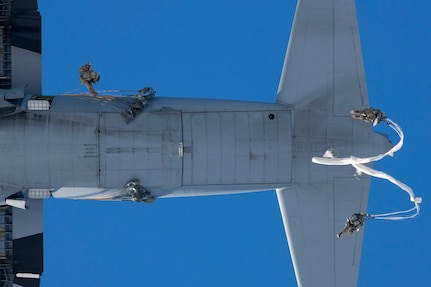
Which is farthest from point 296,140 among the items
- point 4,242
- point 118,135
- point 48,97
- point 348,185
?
point 4,242

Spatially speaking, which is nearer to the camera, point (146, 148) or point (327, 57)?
point (146, 148)

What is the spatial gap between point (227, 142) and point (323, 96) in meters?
3.70

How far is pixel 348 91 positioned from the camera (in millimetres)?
24547

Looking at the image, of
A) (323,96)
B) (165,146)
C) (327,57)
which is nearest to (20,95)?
(165,146)

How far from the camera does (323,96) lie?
24.6m

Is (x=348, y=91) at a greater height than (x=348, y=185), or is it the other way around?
(x=348, y=91)

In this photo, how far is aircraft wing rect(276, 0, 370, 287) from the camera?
2444 centimetres

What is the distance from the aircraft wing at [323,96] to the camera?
24438 millimetres

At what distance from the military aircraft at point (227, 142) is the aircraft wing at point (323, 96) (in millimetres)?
35

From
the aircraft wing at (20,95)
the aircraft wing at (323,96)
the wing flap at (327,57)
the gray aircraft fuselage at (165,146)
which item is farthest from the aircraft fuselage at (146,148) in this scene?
the wing flap at (327,57)

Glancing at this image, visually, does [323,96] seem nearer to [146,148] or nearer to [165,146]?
[165,146]

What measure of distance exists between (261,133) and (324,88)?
2708mm

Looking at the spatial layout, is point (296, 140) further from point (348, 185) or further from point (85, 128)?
point (85, 128)

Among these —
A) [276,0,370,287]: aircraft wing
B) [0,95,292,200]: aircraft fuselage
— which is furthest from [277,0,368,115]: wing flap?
[0,95,292,200]: aircraft fuselage
